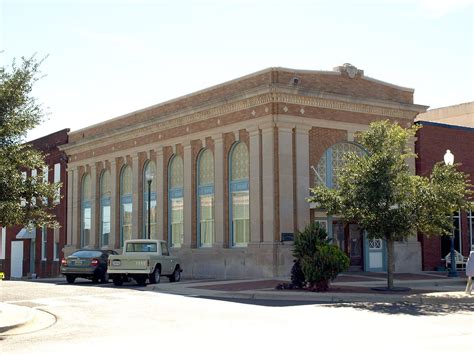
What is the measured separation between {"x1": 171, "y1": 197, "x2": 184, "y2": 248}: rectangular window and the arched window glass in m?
8.13

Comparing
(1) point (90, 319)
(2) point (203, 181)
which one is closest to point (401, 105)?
(2) point (203, 181)

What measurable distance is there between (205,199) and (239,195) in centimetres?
281

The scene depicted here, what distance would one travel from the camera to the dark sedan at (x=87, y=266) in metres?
27.6

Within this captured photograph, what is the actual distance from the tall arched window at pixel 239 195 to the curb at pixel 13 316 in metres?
13.8

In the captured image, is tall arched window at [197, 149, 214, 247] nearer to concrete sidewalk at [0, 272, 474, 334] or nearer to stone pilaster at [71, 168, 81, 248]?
concrete sidewalk at [0, 272, 474, 334]

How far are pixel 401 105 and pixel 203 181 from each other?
1008 cm

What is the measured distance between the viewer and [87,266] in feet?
90.6

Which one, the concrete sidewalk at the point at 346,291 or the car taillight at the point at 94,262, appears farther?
the car taillight at the point at 94,262

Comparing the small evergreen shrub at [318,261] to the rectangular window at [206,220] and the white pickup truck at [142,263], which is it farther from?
the rectangular window at [206,220]

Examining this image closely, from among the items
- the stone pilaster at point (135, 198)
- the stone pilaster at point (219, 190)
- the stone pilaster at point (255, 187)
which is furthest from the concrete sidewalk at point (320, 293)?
the stone pilaster at point (135, 198)

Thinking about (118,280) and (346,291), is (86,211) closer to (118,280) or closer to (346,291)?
(118,280)

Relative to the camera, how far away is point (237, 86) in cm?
3066

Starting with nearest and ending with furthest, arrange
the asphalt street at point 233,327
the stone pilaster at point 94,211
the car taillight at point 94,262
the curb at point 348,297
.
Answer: the asphalt street at point 233,327 < the curb at point 348,297 < the car taillight at point 94,262 < the stone pilaster at point 94,211

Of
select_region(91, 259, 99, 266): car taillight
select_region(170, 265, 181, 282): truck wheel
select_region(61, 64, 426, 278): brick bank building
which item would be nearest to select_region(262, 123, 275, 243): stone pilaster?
select_region(61, 64, 426, 278): brick bank building
